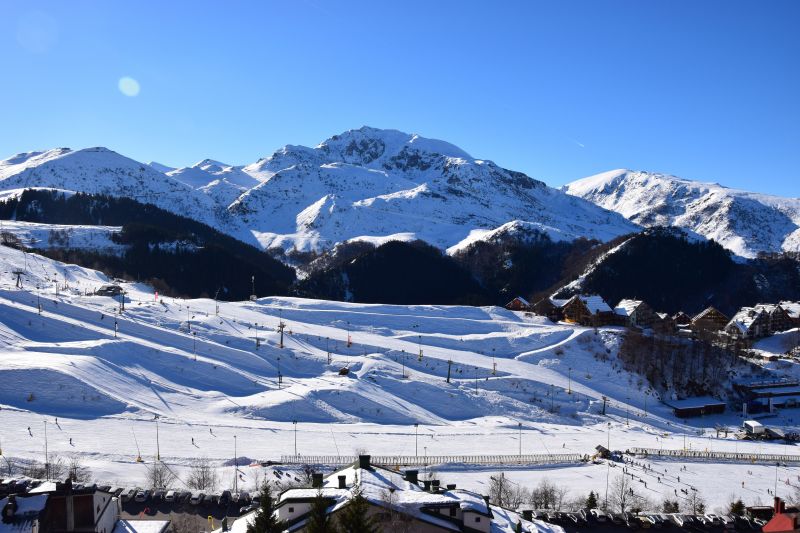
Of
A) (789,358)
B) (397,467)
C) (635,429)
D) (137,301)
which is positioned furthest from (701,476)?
(137,301)

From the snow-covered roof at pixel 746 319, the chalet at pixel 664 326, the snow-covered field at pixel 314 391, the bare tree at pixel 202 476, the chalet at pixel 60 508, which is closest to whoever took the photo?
the chalet at pixel 60 508

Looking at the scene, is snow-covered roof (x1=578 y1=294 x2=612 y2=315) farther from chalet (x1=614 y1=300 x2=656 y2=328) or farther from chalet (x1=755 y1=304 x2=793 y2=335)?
chalet (x1=755 y1=304 x2=793 y2=335)

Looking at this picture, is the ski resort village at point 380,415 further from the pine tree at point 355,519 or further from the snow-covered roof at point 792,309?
the snow-covered roof at point 792,309

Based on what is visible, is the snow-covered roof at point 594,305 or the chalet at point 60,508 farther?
the snow-covered roof at point 594,305

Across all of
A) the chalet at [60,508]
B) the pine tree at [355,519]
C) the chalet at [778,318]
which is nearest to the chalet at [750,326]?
the chalet at [778,318]

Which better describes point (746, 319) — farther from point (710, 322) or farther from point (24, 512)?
point (24, 512)

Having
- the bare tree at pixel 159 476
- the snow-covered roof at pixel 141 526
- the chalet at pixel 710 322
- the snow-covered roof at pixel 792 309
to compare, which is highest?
the snow-covered roof at pixel 792 309

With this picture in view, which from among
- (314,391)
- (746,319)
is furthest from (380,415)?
(746,319)
